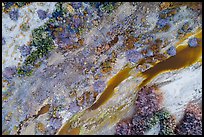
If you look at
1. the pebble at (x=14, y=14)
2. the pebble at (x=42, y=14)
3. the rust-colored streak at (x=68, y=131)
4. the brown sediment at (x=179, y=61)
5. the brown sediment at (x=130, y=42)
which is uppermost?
the pebble at (x=14, y=14)

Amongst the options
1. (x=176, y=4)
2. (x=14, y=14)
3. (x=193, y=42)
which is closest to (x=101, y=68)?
(x=193, y=42)

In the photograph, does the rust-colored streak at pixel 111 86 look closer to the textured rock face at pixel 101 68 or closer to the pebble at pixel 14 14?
the textured rock face at pixel 101 68

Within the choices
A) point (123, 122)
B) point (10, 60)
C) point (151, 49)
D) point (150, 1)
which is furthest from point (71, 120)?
point (150, 1)

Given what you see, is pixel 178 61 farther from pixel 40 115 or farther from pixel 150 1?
pixel 40 115

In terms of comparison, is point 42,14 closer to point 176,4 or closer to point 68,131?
point 68,131

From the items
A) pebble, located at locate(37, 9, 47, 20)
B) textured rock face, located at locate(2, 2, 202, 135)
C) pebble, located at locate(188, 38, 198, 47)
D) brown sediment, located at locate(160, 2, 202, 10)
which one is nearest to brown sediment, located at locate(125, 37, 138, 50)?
textured rock face, located at locate(2, 2, 202, 135)

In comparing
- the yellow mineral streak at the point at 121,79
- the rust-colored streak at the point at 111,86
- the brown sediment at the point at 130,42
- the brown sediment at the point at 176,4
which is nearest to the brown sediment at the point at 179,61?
the yellow mineral streak at the point at 121,79
